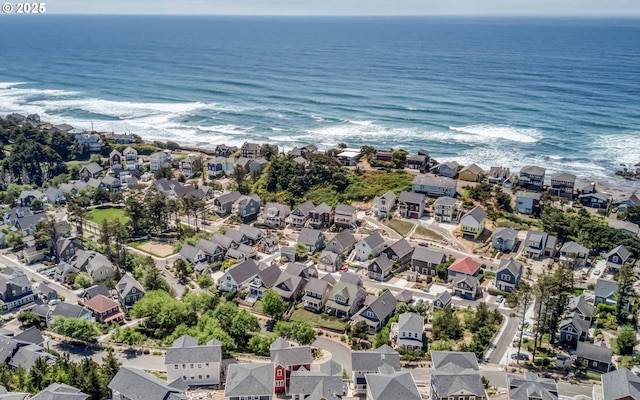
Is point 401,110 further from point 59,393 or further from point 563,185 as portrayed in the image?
point 59,393

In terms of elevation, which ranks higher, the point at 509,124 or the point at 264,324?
the point at 509,124

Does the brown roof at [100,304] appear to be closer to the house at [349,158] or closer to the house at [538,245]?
the house at [538,245]

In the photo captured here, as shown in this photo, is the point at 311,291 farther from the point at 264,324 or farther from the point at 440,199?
the point at 440,199

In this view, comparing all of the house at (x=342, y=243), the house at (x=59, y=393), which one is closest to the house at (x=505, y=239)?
the house at (x=342, y=243)

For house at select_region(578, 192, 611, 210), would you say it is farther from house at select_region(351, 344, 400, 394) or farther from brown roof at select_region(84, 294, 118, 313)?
brown roof at select_region(84, 294, 118, 313)

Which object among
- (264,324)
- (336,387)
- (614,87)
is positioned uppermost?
(614,87)

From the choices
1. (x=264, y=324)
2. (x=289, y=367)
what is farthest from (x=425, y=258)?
(x=289, y=367)

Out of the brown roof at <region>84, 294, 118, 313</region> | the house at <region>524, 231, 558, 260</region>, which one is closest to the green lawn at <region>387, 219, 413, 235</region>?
the house at <region>524, 231, 558, 260</region>

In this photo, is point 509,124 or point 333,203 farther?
point 509,124
